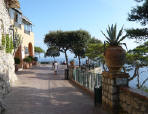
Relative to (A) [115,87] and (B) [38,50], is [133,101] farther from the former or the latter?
(B) [38,50]

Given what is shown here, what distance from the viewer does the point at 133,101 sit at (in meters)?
4.49

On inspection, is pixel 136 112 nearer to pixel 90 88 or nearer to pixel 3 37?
pixel 90 88

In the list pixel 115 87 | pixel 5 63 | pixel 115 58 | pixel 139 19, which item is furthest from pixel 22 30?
pixel 115 87

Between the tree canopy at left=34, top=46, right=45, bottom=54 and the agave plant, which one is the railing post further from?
the tree canopy at left=34, top=46, right=45, bottom=54

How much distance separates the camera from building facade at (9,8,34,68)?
23372mm

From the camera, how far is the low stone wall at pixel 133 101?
4012 mm

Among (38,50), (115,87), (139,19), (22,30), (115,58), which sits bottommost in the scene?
(115,87)

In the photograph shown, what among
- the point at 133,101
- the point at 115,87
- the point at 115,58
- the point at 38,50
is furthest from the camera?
the point at 38,50

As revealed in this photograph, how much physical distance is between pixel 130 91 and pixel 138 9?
4.75 meters

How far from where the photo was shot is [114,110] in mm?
5535

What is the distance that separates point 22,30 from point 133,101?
83.7 feet

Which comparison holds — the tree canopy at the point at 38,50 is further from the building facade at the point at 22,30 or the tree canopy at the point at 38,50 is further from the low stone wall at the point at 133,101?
the low stone wall at the point at 133,101

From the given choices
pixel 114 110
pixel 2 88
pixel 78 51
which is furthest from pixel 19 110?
pixel 78 51

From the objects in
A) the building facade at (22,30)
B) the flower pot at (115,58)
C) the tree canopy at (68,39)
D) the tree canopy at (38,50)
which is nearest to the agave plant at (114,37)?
the flower pot at (115,58)
